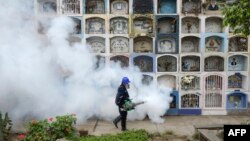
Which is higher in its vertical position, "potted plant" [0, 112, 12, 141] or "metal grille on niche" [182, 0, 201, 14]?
"metal grille on niche" [182, 0, 201, 14]

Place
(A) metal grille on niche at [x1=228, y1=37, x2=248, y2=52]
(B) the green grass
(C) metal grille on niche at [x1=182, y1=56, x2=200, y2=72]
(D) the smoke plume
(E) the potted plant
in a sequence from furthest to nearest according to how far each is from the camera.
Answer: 1. (C) metal grille on niche at [x1=182, y1=56, x2=200, y2=72]
2. (A) metal grille on niche at [x1=228, y1=37, x2=248, y2=52]
3. (D) the smoke plume
4. (B) the green grass
5. (E) the potted plant

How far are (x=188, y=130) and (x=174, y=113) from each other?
1.66 meters

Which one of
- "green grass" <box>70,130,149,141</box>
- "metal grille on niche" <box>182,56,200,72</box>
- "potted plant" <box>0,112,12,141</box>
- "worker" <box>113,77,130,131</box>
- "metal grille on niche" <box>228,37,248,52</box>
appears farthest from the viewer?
"metal grille on niche" <box>182,56,200,72</box>

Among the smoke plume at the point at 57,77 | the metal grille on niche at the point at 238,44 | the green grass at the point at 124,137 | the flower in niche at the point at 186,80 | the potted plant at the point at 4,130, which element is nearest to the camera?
the potted plant at the point at 4,130

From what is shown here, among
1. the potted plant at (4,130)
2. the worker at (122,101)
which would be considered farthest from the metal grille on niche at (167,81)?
the potted plant at (4,130)

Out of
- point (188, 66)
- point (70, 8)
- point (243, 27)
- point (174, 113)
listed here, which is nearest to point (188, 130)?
point (174, 113)

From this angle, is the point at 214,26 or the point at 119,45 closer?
the point at 119,45

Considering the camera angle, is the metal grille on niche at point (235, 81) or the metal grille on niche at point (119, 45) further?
the metal grille on niche at point (235, 81)

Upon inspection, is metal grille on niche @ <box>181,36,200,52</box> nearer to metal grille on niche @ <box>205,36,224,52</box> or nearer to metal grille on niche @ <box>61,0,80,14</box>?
metal grille on niche @ <box>205,36,224,52</box>

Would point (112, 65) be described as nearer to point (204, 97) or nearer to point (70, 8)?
point (70, 8)

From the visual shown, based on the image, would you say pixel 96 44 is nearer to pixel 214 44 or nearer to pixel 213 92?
pixel 214 44

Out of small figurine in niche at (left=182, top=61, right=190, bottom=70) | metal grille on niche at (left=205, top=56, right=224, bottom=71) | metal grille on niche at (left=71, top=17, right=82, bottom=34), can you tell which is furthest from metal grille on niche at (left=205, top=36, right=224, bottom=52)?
metal grille on niche at (left=71, top=17, right=82, bottom=34)

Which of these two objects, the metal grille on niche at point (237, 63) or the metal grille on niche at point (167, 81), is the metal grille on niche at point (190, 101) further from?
the metal grille on niche at point (237, 63)

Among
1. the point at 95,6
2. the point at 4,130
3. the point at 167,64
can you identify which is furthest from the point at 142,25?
the point at 4,130
